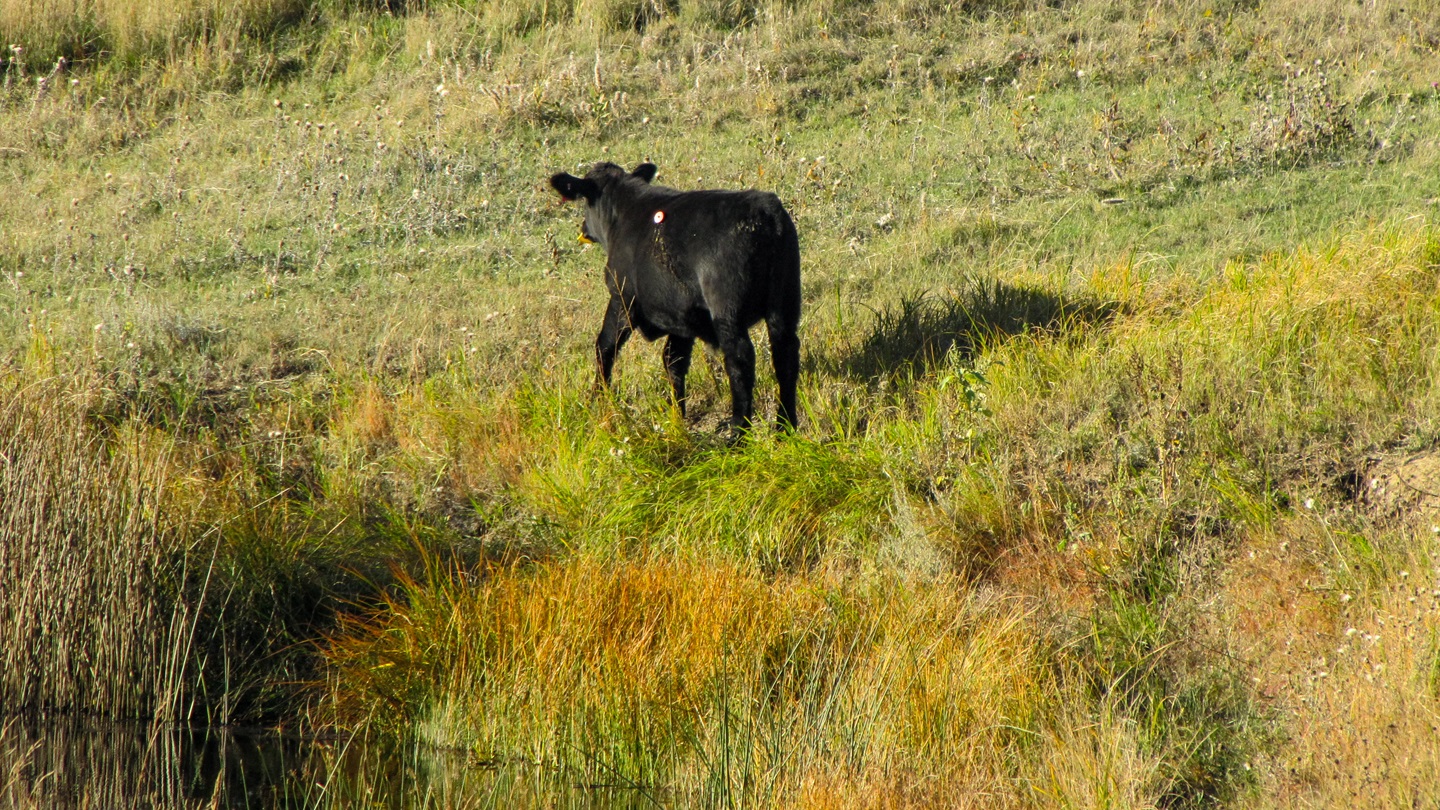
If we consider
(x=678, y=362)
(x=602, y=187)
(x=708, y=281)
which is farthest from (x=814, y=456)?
(x=602, y=187)

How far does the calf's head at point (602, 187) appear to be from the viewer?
8227 mm

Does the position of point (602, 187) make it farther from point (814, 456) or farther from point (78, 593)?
point (78, 593)

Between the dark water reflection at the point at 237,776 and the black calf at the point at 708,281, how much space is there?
2638 mm

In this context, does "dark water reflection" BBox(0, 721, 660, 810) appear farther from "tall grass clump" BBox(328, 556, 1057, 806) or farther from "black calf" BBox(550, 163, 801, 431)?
"black calf" BBox(550, 163, 801, 431)

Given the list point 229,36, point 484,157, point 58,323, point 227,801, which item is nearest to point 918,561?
point 227,801

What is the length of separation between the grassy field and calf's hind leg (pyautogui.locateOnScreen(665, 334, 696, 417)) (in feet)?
0.51

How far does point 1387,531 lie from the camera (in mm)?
5664

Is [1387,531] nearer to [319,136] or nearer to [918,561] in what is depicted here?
[918,561]

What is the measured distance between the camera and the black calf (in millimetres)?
6980

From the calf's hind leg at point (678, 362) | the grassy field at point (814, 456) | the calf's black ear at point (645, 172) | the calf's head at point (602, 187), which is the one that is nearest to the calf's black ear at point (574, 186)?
the calf's head at point (602, 187)

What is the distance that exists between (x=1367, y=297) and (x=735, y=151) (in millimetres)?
6336

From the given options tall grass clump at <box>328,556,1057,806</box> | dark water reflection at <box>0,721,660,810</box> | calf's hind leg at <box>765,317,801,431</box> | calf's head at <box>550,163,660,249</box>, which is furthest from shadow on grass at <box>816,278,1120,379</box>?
dark water reflection at <box>0,721,660,810</box>

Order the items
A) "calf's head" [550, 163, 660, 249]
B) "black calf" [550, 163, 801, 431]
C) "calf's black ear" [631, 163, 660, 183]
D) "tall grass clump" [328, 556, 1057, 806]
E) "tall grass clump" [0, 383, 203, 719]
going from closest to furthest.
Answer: "tall grass clump" [328, 556, 1057, 806] < "tall grass clump" [0, 383, 203, 719] < "black calf" [550, 163, 801, 431] < "calf's head" [550, 163, 660, 249] < "calf's black ear" [631, 163, 660, 183]

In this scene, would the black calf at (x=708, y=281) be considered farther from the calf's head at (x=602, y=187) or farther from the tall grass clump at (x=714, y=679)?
the tall grass clump at (x=714, y=679)
